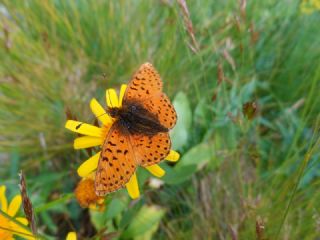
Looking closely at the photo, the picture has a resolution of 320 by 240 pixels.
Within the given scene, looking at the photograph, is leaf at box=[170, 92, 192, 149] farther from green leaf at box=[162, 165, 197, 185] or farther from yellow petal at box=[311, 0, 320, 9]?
yellow petal at box=[311, 0, 320, 9]

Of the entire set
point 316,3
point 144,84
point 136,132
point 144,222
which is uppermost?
point 316,3

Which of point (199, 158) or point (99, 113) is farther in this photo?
point (199, 158)

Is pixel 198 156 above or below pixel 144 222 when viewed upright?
above

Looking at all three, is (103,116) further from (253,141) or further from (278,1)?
(278,1)

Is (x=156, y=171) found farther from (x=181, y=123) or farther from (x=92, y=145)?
(x=181, y=123)

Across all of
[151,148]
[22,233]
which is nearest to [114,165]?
[151,148]

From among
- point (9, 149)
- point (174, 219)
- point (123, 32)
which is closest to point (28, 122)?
point (9, 149)

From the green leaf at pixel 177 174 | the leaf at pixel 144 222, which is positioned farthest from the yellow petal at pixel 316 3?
the leaf at pixel 144 222
